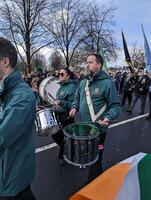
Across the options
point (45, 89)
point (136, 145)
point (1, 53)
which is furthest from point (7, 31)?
point (1, 53)

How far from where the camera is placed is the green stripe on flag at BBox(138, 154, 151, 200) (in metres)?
1.93

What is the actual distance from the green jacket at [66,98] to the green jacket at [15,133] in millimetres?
3184

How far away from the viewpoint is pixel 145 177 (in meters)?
1.97

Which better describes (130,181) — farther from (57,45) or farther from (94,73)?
(57,45)

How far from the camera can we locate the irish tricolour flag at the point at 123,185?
6.20 feet

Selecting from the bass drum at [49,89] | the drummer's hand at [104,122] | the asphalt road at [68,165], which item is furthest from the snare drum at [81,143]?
the bass drum at [49,89]

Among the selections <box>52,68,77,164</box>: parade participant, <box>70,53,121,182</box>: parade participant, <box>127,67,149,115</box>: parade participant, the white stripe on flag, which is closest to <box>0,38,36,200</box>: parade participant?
the white stripe on flag

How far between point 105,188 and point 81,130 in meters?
2.24

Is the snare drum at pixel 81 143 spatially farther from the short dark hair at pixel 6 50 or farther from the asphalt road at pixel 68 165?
the short dark hair at pixel 6 50

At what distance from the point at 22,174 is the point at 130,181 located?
0.85 meters

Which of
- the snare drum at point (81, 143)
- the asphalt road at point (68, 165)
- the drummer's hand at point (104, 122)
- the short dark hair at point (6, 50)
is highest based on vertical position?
the short dark hair at point (6, 50)

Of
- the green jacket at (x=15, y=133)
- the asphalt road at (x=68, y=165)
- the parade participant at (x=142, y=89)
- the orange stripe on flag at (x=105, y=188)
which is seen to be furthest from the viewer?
the parade participant at (x=142, y=89)

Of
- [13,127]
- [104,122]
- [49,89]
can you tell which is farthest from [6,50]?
[49,89]

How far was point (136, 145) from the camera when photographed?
7.44m
